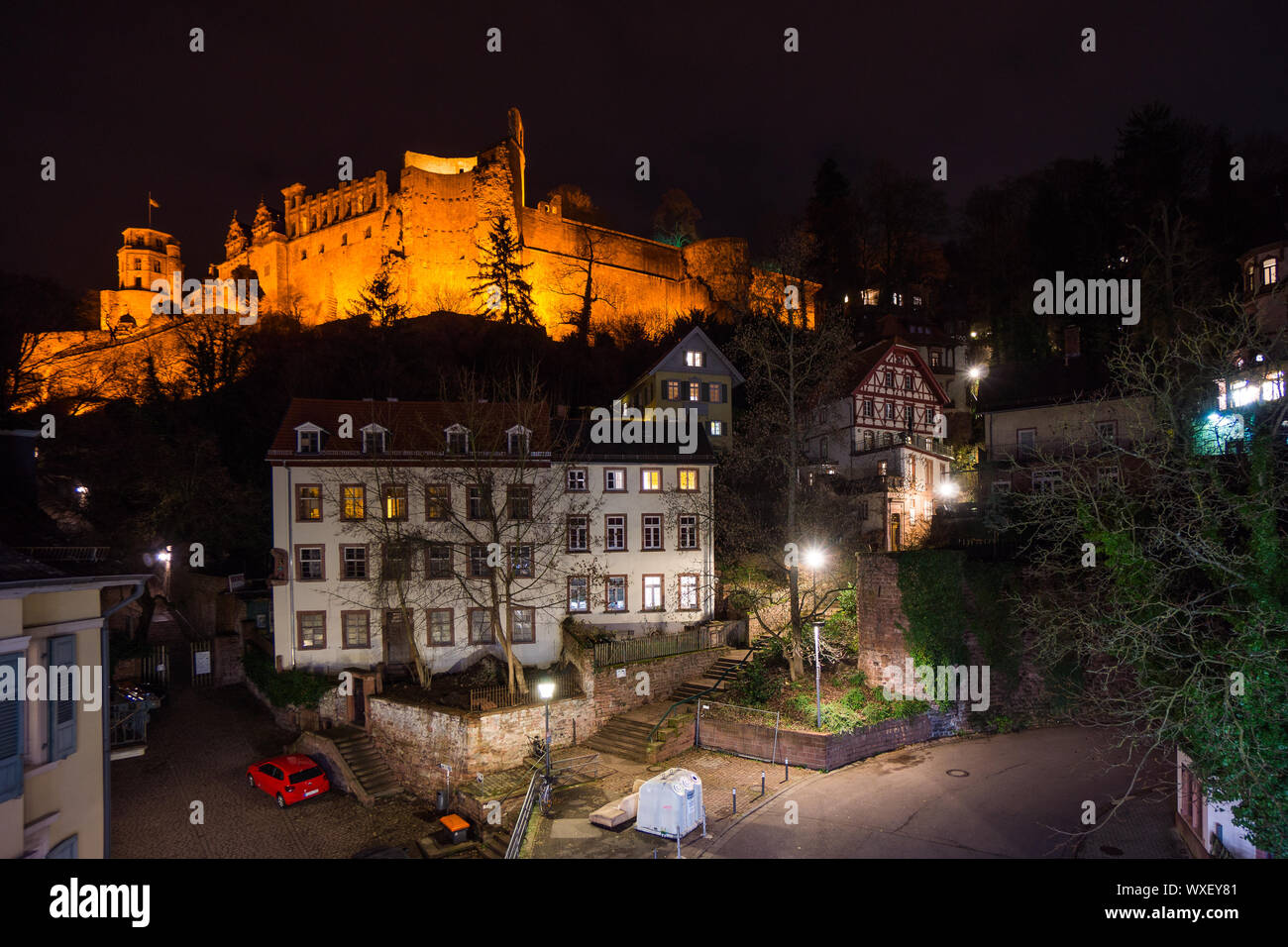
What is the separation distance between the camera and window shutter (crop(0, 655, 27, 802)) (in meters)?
7.87

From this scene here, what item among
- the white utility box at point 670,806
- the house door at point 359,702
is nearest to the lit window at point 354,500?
the house door at point 359,702

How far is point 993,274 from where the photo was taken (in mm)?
46156

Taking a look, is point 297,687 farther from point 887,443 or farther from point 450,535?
point 887,443

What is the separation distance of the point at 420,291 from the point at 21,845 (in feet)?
168

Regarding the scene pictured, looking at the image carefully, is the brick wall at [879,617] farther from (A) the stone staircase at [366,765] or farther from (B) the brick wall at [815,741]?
(A) the stone staircase at [366,765]

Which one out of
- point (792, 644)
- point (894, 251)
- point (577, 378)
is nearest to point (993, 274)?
point (894, 251)

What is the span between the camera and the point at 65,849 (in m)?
9.09

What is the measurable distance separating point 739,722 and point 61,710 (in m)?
14.7

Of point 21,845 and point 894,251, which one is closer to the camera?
point 21,845

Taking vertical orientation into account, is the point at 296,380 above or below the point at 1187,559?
above

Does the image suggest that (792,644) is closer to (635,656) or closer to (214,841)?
(635,656)

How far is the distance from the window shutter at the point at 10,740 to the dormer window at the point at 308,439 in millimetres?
16026

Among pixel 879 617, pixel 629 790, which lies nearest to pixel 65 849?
pixel 629 790

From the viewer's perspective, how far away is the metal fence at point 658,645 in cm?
2188
